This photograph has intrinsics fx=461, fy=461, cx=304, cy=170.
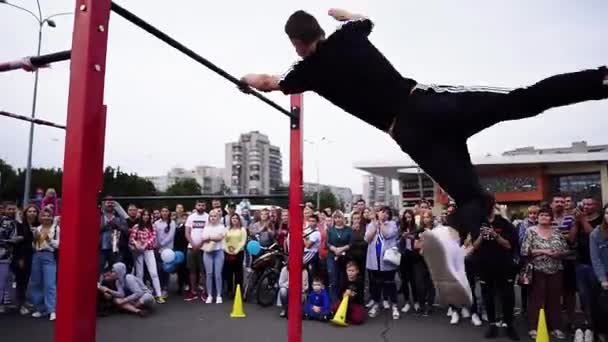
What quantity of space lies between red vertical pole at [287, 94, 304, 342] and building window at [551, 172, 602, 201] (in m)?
25.5

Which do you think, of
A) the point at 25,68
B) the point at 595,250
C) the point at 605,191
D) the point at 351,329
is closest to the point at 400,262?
the point at 351,329

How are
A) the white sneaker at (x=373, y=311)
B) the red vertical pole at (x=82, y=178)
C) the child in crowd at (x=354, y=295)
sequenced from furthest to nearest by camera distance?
the white sneaker at (x=373, y=311), the child in crowd at (x=354, y=295), the red vertical pole at (x=82, y=178)

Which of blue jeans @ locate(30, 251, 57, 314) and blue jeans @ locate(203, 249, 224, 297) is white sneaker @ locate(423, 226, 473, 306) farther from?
blue jeans @ locate(30, 251, 57, 314)

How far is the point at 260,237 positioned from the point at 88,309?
557 cm

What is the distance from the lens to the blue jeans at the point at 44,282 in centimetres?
565

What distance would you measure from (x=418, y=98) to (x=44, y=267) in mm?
5535

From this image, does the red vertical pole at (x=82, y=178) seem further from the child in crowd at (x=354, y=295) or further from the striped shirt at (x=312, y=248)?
the striped shirt at (x=312, y=248)

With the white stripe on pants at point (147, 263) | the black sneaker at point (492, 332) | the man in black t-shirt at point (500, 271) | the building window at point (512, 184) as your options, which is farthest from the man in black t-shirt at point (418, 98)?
the building window at point (512, 184)

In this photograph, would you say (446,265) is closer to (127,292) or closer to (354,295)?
(354,295)

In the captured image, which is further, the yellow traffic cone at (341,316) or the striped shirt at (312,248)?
the striped shirt at (312,248)

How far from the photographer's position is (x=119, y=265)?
5.74 m

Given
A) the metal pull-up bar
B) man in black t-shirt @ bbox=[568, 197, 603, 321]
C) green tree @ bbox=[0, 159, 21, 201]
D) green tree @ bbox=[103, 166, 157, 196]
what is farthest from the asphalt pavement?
green tree @ bbox=[0, 159, 21, 201]

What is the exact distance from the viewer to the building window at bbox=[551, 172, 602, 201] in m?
24.7

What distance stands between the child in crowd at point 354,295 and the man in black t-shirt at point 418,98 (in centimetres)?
406
